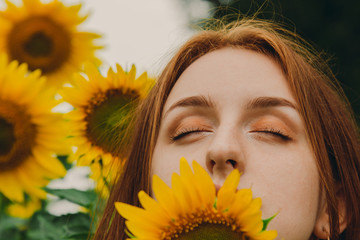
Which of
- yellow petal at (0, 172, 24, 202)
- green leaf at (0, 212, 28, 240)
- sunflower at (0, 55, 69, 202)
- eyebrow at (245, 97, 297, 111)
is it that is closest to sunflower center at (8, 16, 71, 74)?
sunflower at (0, 55, 69, 202)

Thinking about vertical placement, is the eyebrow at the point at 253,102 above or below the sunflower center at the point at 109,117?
below

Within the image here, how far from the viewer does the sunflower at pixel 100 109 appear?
187 centimetres

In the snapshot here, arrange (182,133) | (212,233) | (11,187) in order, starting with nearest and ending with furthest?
(212,233) → (182,133) → (11,187)

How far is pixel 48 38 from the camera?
7.96ft

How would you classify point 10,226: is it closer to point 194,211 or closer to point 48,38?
point 48,38

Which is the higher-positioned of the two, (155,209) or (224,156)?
(224,156)

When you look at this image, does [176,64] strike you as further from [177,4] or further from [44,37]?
[177,4]

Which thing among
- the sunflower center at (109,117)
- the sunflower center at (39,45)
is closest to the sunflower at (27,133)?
the sunflower center at (109,117)

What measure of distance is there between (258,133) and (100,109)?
72cm

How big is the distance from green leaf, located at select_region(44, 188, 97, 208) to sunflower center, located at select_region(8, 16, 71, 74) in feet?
2.33

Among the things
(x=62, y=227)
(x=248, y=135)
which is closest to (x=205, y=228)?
(x=248, y=135)

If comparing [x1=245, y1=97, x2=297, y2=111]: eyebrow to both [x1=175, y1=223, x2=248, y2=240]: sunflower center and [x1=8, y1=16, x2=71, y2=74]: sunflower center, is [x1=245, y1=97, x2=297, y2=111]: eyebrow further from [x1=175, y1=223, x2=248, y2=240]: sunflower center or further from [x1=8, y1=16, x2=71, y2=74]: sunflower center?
[x1=8, y1=16, x2=71, y2=74]: sunflower center

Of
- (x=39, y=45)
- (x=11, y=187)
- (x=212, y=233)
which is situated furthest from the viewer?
(x=39, y=45)

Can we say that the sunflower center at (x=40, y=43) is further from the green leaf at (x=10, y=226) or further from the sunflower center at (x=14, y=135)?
the green leaf at (x=10, y=226)
